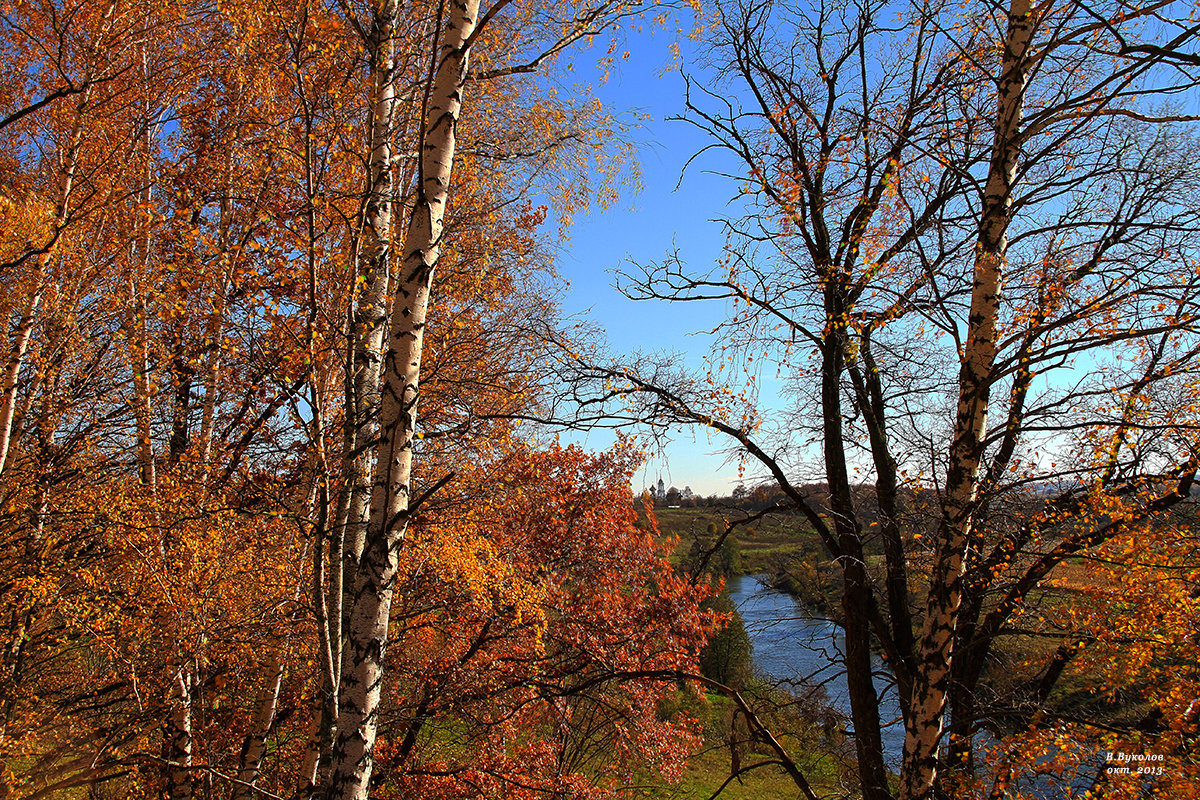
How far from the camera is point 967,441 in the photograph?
3.13 metres

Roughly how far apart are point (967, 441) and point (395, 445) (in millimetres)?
2770

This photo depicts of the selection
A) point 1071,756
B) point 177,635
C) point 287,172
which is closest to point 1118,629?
point 1071,756

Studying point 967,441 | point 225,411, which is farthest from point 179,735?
point 967,441

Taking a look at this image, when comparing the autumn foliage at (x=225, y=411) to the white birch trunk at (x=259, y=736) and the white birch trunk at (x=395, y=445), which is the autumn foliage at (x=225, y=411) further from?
the white birch trunk at (x=395, y=445)

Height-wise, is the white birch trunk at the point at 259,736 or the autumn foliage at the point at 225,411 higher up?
the autumn foliage at the point at 225,411

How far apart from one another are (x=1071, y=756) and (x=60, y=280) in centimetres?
997

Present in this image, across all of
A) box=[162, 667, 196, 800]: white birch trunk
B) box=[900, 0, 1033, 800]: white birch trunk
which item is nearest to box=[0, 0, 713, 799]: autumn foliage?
box=[162, 667, 196, 800]: white birch trunk

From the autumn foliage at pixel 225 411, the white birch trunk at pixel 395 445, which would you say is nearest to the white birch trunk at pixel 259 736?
the autumn foliage at pixel 225 411

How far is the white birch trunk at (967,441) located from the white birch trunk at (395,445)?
2591 mm

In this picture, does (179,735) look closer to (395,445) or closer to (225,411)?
(225,411)

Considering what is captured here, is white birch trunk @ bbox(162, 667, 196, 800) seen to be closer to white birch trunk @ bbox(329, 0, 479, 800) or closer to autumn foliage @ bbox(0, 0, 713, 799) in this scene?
autumn foliage @ bbox(0, 0, 713, 799)

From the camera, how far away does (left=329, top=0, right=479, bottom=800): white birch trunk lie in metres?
2.43

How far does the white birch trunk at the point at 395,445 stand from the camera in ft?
7.98

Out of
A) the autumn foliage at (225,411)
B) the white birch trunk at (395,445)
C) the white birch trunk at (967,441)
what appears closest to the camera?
the white birch trunk at (395,445)
